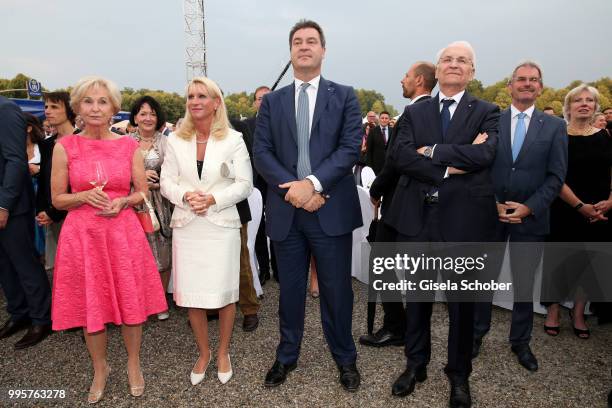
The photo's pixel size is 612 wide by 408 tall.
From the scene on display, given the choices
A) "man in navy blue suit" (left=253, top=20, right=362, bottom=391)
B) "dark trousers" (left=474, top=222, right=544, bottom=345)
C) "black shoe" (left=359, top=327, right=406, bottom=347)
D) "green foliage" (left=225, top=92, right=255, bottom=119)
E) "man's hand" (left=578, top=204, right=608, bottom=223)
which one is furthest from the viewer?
"green foliage" (left=225, top=92, right=255, bottom=119)

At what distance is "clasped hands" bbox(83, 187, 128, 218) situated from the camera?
2.47 meters

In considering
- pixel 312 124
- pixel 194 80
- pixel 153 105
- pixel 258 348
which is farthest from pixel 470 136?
pixel 153 105

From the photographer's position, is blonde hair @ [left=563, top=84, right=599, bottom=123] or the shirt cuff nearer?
the shirt cuff

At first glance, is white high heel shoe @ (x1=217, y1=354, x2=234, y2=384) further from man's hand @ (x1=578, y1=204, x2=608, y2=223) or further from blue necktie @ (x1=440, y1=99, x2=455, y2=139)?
man's hand @ (x1=578, y1=204, x2=608, y2=223)

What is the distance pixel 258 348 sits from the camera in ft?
11.0


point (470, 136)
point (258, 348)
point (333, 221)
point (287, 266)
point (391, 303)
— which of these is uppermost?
point (470, 136)

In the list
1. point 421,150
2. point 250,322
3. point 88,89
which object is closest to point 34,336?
point 250,322

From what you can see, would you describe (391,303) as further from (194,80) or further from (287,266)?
(194,80)

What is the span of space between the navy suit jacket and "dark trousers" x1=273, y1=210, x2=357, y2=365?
0.09m

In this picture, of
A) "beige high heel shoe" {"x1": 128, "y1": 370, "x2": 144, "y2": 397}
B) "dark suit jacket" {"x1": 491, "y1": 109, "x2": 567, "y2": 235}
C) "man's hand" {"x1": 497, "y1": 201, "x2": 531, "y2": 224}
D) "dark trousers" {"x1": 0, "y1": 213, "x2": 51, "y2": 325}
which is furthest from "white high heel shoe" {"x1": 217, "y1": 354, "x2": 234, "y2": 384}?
"dark suit jacket" {"x1": 491, "y1": 109, "x2": 567, "y2": 235}

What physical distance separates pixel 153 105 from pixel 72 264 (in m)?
1.91

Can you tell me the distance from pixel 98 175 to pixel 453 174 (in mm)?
2292

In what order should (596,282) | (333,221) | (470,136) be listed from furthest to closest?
(596,282) → (333,221) → (470,136)

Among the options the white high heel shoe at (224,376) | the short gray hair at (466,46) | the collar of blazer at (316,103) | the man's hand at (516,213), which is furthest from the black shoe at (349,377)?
the short gray hair at (466,46)
